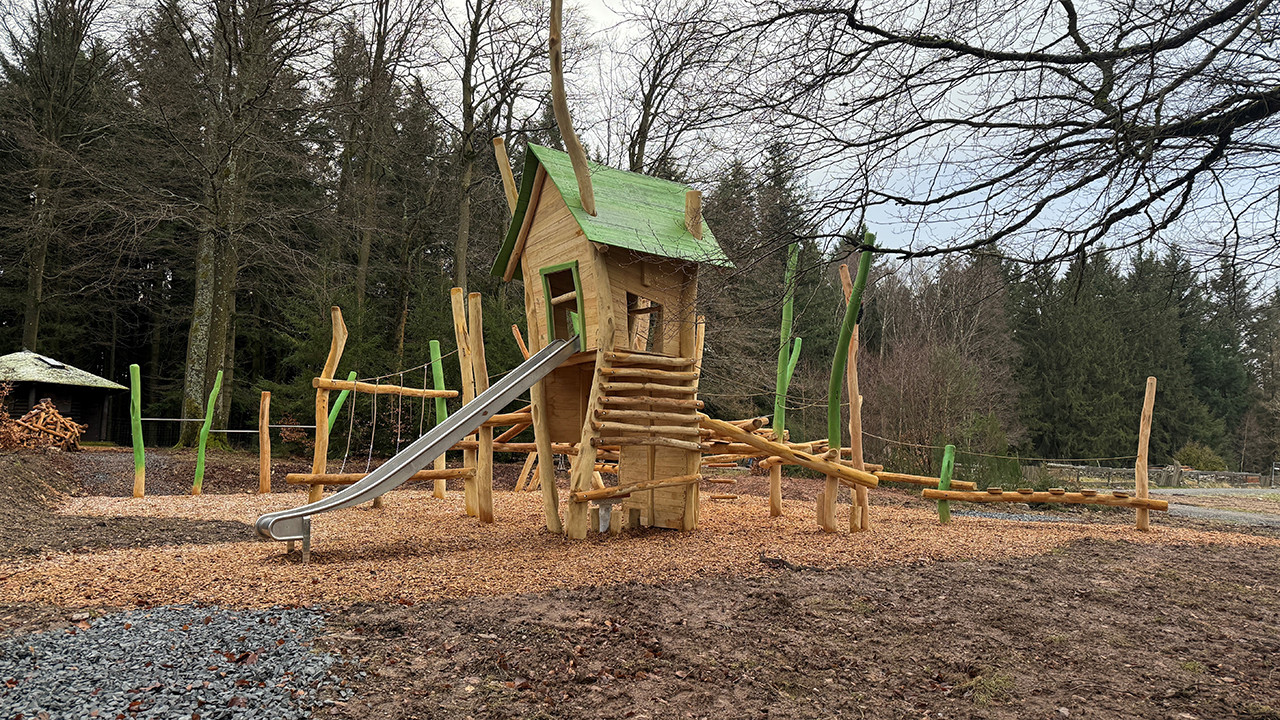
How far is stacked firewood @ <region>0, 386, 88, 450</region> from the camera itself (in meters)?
12.3

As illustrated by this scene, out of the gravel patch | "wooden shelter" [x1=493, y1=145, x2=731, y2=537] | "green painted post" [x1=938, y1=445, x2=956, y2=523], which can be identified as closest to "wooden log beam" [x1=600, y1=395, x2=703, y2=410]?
"wooden shelter" [x1=493, y1=145, x2=731, y2=537]

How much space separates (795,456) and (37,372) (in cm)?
1874

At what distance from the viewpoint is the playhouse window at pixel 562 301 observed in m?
6.91

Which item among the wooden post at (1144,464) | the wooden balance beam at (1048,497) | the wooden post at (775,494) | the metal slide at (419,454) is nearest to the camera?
the metal slide at (419,454)

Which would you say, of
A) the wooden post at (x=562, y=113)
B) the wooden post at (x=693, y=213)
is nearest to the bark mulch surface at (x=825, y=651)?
the wooden post at (x=693, y=213)

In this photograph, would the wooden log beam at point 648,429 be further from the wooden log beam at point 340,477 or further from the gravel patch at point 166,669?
the gravel patch at point 166,669

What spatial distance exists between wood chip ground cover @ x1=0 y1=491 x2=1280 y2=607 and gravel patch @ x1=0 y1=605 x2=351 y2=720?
0.51 metres

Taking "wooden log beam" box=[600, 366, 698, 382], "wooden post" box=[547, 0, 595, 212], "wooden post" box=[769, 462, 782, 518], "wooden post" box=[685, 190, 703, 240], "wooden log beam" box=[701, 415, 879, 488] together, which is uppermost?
"wooden post" box=[547, 0, 595, 212]

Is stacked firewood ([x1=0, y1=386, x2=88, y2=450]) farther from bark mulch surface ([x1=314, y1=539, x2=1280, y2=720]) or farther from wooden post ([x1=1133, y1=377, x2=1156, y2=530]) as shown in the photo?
wooden post ([x1=1133, y1=377, x2=1156, y2=530])

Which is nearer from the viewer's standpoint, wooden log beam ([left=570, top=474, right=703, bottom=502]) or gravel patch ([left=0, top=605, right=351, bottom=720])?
gravel patch ([left=0, top=605, right=351, bottom=720])

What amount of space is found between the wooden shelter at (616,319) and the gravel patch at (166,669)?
311 cm

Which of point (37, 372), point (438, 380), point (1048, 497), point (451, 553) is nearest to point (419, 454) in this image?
point (451, 553)

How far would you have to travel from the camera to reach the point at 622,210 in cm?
731

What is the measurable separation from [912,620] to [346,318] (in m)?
14.3
